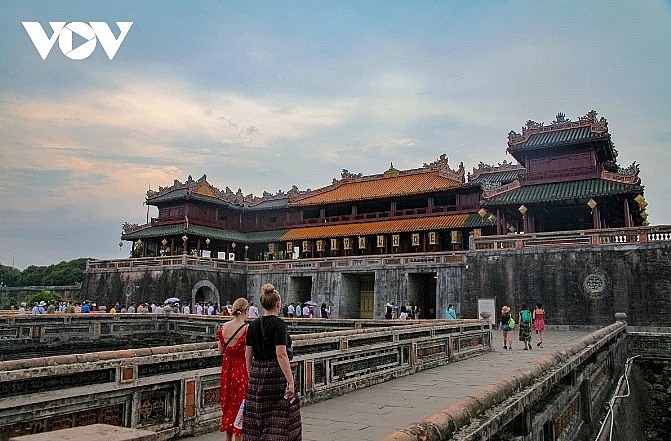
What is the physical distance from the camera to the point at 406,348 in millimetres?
11672

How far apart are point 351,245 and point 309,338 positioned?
30.9 meters

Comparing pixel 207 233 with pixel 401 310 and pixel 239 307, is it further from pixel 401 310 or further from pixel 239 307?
pixel 239 307

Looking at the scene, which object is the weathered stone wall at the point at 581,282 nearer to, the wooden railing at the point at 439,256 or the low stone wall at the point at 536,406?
the wooden railing at the point at 439,256

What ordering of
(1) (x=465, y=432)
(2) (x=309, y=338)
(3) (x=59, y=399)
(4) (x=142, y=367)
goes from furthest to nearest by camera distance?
(2) (x=309, y=338)
(4) (x=142, y=367)
(3) (x=59, y=399)
(1) (x=465, y=432)

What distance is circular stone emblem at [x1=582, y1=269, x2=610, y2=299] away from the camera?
24734mm

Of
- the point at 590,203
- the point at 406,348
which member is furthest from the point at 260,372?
the point at 590,203

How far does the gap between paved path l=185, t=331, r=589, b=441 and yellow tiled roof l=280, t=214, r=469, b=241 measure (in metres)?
22.9

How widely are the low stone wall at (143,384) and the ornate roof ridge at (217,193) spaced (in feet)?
118

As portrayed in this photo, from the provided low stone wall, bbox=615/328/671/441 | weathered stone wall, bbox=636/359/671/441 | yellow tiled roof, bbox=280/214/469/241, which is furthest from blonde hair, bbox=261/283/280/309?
yellow tiled roof, bbox=280/214/469/241

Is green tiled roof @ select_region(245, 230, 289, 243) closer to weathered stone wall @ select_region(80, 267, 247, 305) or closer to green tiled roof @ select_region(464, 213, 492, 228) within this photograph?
weathered stone wall @ select_region(80, 267, 247, 305)

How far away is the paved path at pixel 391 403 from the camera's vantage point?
6.60m

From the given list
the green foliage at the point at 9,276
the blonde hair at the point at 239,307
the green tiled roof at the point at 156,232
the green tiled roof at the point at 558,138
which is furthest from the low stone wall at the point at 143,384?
the green foliage at the point at 9,276

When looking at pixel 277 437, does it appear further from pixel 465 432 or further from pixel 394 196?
pixel 394 196

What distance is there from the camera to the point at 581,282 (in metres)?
25.3
